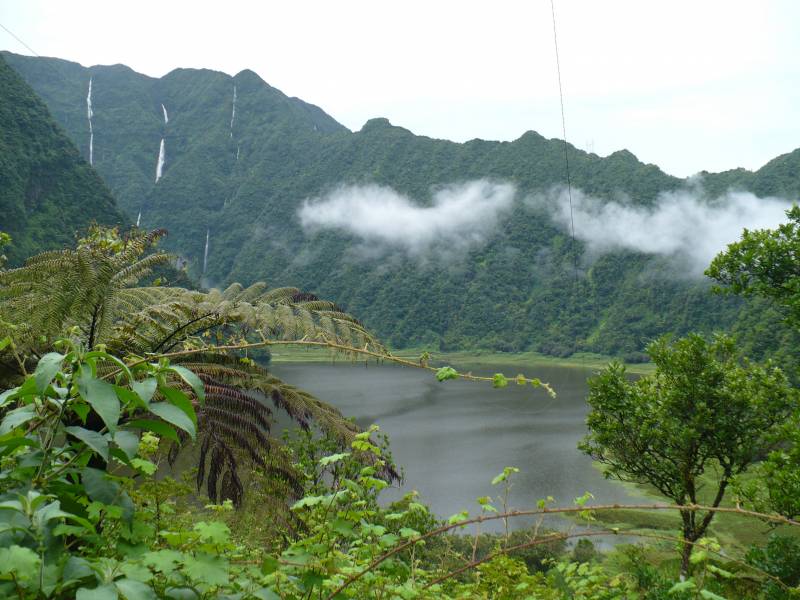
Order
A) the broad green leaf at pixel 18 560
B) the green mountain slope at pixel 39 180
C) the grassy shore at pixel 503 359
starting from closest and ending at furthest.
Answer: the broad green leaf at pixel 18 560, the green mountain slope at pixel 39 180, the grassy shore at pixel 503 359

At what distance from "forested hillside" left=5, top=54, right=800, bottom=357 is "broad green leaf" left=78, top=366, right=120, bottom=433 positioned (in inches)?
3374

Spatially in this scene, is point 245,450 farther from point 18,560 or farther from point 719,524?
point 719,524

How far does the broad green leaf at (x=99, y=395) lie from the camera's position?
794mm

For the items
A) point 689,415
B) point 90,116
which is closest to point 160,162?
point 90,116

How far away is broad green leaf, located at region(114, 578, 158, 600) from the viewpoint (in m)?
0.77

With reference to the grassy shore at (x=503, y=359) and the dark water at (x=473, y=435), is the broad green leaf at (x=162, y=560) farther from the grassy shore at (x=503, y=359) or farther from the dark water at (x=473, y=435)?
the grassy shore at (x=503, y=359)

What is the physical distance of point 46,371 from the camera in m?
0.83

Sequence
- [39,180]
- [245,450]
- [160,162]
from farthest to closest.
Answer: [160,162] < [39,180] < [245,450]

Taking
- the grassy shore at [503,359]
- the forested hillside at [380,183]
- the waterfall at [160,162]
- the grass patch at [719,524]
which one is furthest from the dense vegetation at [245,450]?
the waterfall at [160,162]

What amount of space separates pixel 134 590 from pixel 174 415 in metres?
0.25

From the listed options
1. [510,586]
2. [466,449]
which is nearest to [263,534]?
[510,586]

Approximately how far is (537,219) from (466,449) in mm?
112414

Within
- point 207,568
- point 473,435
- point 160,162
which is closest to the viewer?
point 207,568

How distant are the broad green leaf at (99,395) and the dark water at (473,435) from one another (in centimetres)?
1686
